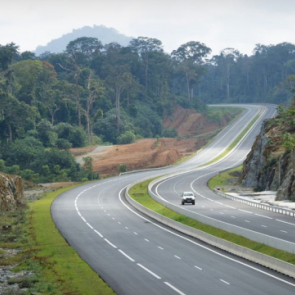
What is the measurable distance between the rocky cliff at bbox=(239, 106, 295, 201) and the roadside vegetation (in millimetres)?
31817

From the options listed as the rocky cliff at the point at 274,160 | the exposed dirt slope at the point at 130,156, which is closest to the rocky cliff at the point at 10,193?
the rocky cliff at the point at 274,160

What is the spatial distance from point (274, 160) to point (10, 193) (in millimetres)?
38164

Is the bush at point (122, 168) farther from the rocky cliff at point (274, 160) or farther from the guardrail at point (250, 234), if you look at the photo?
the guardrail at point (250, 234)

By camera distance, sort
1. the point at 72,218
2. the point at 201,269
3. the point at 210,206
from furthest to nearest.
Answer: the point at 210,206 → the point at 72,218 → the point at 201,269

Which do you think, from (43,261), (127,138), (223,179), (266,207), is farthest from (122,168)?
(43,261)

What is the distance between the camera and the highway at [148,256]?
120ft

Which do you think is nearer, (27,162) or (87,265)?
(87,265)

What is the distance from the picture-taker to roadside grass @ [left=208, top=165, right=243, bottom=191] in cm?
11281

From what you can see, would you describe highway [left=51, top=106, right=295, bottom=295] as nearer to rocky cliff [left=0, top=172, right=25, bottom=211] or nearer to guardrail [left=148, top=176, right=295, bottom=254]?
guardrail [left=148, top=176, right=295, bottom=254]

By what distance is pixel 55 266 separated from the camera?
145 feet

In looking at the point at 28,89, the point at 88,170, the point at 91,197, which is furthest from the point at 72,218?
the point at 28,89

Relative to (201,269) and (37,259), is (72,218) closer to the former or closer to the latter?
(37,259)

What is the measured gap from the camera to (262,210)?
76.9m

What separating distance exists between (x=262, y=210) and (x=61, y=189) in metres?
46.5
